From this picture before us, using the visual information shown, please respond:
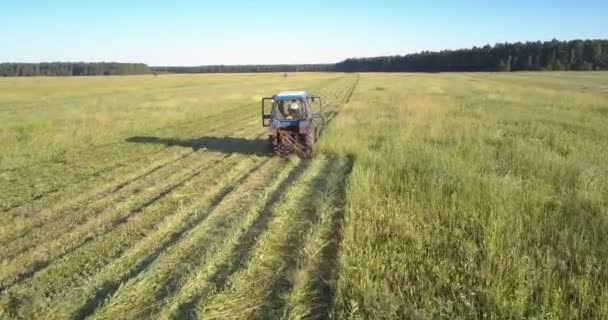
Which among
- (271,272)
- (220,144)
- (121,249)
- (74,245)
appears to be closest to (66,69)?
(220,144)

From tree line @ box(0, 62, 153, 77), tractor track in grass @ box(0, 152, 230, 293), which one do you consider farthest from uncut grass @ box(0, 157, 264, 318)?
tree line @ box(0, 62, 153, 77)

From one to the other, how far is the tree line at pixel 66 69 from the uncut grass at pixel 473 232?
147 meters

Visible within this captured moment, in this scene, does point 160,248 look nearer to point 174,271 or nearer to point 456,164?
point 174,271

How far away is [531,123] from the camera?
17375 millimetres

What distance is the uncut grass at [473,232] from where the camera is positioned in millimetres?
4305

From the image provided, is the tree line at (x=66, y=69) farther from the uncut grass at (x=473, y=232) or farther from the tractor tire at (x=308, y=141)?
the uncut grass at (x=473, y=232)

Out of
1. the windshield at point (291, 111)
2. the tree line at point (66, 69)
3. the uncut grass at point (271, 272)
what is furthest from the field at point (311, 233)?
the tree line at point (66, 69)

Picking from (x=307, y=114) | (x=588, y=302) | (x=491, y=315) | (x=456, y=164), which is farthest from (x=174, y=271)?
(x=307, y=114)

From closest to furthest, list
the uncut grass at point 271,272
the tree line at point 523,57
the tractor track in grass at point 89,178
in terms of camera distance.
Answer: the uncut grass at point 271,272, the tractor track in grass at point 89,178, the tree line at point 523,57

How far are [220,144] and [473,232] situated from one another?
915 centimetres

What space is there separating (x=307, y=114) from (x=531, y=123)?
377 inches

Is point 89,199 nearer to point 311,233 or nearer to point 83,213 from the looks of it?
point 83,213

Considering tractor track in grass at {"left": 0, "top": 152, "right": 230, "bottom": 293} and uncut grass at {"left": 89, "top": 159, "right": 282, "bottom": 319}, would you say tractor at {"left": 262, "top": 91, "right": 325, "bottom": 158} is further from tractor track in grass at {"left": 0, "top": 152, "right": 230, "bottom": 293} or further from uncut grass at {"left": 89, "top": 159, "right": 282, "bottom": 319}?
uncut grass at {"left": 89, "top": 159, "right": 282, "bottom": 319}

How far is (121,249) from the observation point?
232 inches
